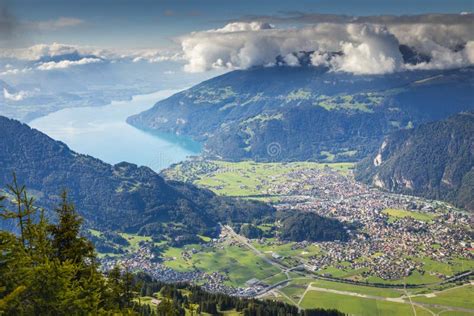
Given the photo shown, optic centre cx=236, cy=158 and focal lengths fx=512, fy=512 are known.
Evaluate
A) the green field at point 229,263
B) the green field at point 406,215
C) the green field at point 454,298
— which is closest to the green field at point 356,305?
the green field at point 454,298

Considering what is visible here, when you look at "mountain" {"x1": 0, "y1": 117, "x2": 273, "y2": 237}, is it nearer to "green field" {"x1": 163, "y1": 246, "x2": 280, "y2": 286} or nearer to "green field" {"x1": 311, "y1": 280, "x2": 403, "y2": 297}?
"green field" {"x1": 163, "y1": 246, "x2": 280, "y2": 286}

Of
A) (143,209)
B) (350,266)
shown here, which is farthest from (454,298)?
(143,209)

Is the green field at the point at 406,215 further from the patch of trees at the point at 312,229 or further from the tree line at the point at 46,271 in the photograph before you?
the tree line at the point at 46,271

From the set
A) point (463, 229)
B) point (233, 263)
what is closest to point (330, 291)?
point (233, 263)

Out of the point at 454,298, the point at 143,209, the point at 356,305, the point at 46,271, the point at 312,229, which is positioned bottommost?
the point at 454,298

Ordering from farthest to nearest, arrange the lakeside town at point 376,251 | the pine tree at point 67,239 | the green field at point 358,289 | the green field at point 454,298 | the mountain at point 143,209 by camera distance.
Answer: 1. the mountain at point 143,209
2. the lakeside town at point 376,251
3. the green field at point 358,289
4. the green field at point 454,298
5. the pine tree at point 67,239

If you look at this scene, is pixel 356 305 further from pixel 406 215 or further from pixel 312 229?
pixel 406 215

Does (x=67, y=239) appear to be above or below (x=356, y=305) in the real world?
above
